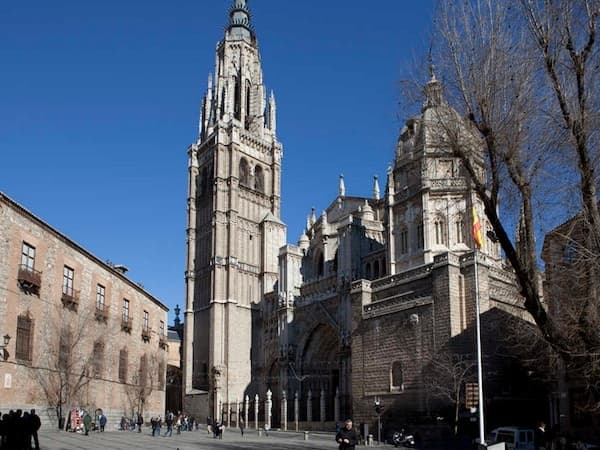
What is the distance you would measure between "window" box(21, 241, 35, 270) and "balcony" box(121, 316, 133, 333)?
32.4 ft

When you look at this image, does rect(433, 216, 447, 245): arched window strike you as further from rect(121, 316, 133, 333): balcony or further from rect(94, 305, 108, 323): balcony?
rect(94, 305, 108, 323): balcony

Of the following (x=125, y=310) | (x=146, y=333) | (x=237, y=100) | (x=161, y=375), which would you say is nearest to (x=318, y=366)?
(x=161, y=375)

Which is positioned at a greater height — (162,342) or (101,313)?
(101,313)

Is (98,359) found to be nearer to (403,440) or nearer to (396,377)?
(396,377)

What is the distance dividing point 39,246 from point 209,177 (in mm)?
41791

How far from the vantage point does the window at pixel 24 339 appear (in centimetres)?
2603

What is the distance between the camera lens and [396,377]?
35219 mm

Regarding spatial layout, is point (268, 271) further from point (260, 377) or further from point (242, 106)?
point (242, 106)

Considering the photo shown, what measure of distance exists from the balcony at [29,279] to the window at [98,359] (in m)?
6.72

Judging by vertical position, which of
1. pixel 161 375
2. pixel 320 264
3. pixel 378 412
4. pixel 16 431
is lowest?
pixel 378 412

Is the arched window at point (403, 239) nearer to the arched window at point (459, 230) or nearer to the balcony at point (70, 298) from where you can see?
the arched window at point (459, 230)

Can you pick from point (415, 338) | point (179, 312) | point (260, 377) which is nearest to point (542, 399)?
point (415, 338)

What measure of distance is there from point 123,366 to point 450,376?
17.5m

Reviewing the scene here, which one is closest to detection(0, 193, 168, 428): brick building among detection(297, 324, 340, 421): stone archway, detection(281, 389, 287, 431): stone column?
detection(281, 389, 287, 431): stone column
